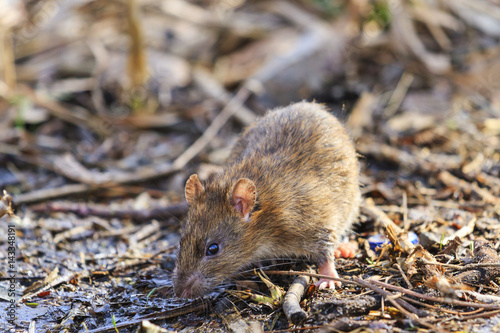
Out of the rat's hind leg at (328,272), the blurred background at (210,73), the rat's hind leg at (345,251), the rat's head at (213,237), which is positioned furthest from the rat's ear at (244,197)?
the blurred background at (210,73)

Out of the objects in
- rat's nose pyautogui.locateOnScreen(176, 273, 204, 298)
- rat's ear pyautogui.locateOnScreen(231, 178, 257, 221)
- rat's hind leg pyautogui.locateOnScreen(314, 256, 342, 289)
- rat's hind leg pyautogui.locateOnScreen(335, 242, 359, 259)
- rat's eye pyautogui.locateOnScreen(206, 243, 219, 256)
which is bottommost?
rat's hind leg pyautogui.locateOnScreen(335, 242, 359, 259)

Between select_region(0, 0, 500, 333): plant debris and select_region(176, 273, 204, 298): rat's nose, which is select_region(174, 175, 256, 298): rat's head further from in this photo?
select_region(0, 0, 500, 333): plant debris

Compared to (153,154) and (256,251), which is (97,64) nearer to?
(153,154)

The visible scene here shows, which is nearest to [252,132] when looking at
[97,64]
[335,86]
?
[335,86]

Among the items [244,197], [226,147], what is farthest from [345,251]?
[226,147]

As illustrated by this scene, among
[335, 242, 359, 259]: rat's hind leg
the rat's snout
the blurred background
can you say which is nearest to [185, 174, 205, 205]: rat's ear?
the rat's snout

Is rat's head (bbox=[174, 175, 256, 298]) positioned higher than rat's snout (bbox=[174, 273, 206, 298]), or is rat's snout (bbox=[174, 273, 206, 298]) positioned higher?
rat's head (bbox=[174, 175, 256, 298])

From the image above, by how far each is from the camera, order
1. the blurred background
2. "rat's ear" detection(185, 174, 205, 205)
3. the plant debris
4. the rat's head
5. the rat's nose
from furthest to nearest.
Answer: the blurred background < "rat's ear" detection(185, 174, 205, 205) < the rat's head < the rat's nose < the plant debris

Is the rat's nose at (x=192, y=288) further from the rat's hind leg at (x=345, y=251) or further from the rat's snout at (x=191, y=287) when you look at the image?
the rat's hind leg at (x=345, y=251)
